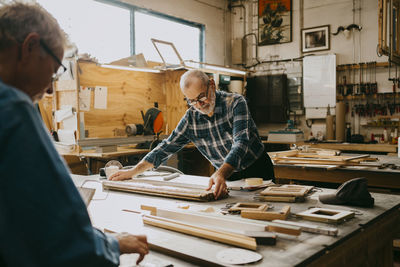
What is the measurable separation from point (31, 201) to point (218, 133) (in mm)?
2071

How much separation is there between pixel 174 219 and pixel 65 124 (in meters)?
3.39

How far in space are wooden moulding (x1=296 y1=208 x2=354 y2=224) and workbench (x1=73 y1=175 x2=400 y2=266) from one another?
23 mm

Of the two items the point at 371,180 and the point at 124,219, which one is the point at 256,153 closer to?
the point at 371,180

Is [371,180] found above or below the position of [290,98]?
below

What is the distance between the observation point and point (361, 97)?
6.38 metres

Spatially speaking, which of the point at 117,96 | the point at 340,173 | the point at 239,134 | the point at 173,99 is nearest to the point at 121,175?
the point at 239,134

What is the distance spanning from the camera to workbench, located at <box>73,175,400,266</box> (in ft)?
3.85

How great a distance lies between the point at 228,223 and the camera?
1.43m

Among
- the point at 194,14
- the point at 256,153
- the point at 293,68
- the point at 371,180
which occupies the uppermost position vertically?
the point at 194,14

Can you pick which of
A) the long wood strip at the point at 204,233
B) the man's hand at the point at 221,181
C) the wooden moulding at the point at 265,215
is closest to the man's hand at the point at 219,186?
the man's hand at the point at 221,181

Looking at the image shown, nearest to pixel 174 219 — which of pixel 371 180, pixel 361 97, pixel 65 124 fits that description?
pixel 371 180

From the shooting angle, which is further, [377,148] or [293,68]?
[293,68]

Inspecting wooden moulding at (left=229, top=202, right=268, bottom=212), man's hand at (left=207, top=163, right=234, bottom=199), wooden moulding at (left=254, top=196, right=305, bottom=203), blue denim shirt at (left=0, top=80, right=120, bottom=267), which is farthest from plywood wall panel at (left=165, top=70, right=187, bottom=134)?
blue denim shirt at (left=0, top=80, right=120, bottom=267)

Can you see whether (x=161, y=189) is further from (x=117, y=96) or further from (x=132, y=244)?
(x=117, y=96)
